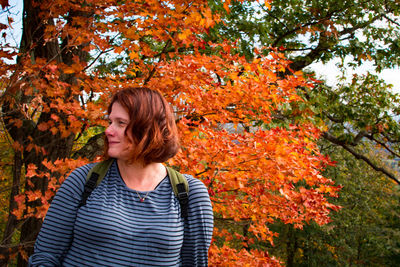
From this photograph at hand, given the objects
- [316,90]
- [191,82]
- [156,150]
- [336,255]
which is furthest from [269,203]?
[336,255]

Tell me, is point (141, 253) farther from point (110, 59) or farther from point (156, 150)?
point (110, 59)

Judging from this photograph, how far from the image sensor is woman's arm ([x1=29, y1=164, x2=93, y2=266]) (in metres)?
1.40

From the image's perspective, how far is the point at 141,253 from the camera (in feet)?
4.68

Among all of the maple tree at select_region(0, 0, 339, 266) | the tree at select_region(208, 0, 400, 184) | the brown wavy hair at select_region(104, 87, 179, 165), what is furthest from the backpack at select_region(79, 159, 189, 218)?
the tree at select_region(208, 0, 400, 184)

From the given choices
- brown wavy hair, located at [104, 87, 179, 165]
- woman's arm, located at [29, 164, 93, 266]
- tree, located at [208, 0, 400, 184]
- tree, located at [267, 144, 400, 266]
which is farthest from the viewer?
tree, located at [267, 144, 400, 266]

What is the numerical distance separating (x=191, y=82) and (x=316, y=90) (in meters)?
3.95

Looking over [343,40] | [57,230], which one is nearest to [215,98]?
[57,230]

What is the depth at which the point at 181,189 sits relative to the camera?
1.60m

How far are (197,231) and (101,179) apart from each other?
0.57m

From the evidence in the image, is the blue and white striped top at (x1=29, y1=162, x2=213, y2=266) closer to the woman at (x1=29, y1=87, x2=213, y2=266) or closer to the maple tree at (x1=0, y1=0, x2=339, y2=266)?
the woman at (x1=29, y1=87, x2=213, y2=266)

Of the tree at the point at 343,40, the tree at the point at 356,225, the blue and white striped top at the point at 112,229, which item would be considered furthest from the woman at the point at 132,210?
the tree at the point at 356,225

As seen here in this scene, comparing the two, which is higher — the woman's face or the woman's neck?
the woman's face

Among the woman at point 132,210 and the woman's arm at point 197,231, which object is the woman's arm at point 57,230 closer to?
the woman at point 132,210

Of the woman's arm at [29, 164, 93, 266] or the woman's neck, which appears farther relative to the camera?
the woman's neck
